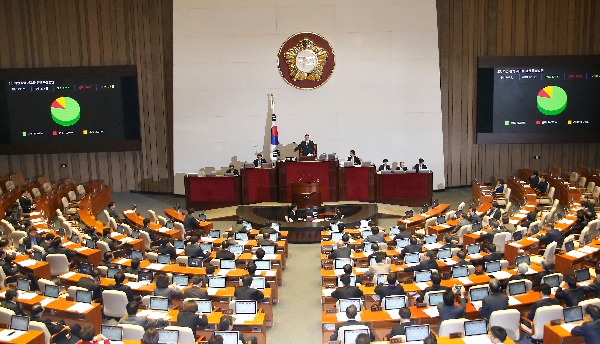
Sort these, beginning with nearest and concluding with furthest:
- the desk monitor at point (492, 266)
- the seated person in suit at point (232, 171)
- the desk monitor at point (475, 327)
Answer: the desk monitor at point (475, 327) → the desk monitor at point (492, 266) → the seated person in suit at point (232, 171)

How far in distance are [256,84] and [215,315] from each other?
1467cm

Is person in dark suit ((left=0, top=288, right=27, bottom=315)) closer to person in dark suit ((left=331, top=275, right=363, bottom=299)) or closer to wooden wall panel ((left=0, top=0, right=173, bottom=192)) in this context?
person in dark suit ((left=331, top=275, right=363, bottom=299))

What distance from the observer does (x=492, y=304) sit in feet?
33.8

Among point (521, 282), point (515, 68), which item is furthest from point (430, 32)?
point (521, 282)

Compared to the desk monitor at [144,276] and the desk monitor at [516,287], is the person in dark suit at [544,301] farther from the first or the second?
the desk monitor at [144,276]

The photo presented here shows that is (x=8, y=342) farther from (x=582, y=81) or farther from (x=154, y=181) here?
(x=582, y=81)

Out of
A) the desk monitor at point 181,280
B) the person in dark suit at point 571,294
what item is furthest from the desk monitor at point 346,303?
the person in dark suit at point 571,294

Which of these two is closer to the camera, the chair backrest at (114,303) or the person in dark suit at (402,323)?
the person in dark suit at (402,323)

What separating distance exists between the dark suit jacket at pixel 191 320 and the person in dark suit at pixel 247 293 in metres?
1.35

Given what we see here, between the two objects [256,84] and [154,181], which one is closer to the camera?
[256,84]

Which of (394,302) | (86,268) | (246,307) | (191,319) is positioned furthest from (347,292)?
(86,268)

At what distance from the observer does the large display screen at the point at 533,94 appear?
79.1 feet

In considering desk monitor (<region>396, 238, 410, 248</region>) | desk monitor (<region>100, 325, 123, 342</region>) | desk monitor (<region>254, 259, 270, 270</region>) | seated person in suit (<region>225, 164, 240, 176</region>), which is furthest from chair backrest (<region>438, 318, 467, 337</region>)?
seated person in suit (<region>225, 164, 240, 176</region>)

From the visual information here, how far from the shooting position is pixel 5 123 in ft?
79.8
